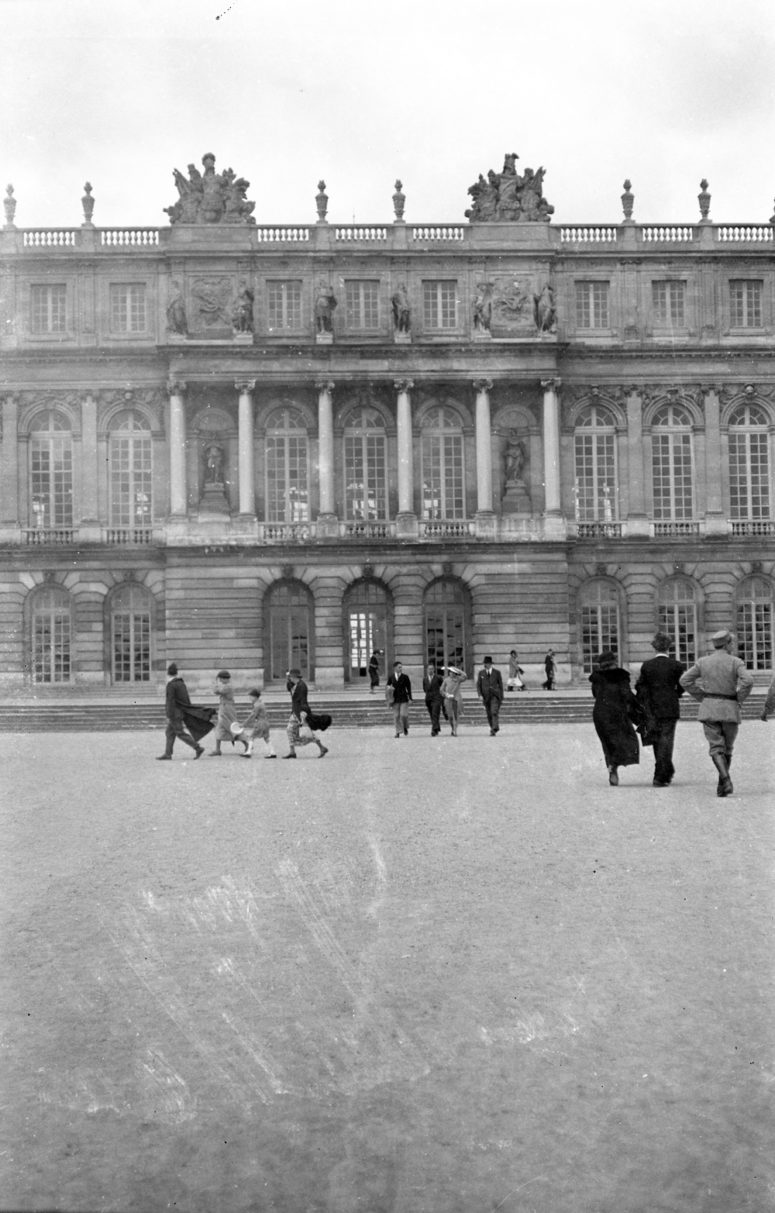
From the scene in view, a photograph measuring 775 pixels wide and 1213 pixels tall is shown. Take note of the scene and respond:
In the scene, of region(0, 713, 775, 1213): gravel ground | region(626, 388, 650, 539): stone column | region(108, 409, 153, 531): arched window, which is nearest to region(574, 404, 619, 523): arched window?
region(626, 388, 650, 539): stone column

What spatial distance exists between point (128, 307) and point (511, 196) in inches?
537

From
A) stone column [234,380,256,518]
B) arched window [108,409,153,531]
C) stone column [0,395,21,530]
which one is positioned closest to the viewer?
stone column [234,380,256,518]

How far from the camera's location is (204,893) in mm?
9227

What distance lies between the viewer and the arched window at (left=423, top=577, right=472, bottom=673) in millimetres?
44156

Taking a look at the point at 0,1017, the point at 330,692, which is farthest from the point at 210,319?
the point at 0,1017

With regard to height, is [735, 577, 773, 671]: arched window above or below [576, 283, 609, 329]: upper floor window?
below

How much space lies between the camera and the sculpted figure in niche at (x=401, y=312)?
43.7 m

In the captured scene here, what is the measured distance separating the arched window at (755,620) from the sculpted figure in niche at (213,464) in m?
18.3

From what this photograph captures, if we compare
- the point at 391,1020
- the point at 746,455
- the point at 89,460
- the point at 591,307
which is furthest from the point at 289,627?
the point at 391,1020

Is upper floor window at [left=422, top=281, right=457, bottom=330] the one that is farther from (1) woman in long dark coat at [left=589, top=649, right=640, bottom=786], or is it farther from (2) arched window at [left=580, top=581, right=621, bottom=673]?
(1) woman in long dark coat at [left=589, top=649, right=640, bottom=786]

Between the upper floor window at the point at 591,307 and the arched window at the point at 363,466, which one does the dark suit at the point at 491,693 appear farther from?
A: the upper floor window at the point at 591,307

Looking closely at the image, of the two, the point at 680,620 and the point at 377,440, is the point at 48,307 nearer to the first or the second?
the point at 377,440

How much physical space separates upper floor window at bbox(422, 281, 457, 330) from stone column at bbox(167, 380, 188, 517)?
867cm

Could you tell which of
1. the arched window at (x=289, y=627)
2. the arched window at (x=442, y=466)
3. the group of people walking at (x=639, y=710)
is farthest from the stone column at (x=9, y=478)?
the group of people walking at (x=639, y=710)
